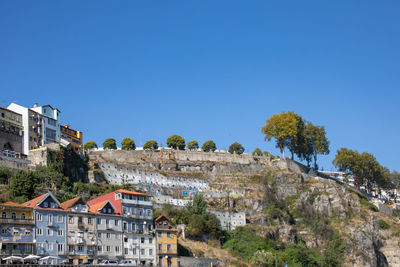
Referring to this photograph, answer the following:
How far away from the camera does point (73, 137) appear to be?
10694 centimetres

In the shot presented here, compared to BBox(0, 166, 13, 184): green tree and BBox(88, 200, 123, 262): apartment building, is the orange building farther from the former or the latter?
BBox(88, 200, 123, 262): apartment building

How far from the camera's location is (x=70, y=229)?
68.3m

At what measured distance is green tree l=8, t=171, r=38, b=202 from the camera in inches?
2923

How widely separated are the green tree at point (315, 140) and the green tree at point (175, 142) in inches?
1052

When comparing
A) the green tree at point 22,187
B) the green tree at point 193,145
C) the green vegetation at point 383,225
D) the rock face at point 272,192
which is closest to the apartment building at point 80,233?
the green tree at point 22,187

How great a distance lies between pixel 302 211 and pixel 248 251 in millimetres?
20724

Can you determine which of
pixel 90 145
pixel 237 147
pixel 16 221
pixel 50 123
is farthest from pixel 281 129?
pixel 16 221

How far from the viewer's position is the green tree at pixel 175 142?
5113 inches

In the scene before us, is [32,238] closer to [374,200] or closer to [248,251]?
[248,251]

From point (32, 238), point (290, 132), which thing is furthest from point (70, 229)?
point (290, 132)

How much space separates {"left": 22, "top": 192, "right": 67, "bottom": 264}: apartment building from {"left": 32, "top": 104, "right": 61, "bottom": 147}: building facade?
29430 mm

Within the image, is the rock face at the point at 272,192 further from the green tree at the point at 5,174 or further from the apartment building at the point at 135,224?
the apartment building at the point at 135,224

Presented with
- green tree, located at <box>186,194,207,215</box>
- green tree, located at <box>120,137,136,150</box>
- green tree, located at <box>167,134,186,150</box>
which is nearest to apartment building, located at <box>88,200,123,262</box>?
green tree, located at <box>186,194,207,215</box>

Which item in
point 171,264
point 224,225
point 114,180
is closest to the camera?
point 171,264
